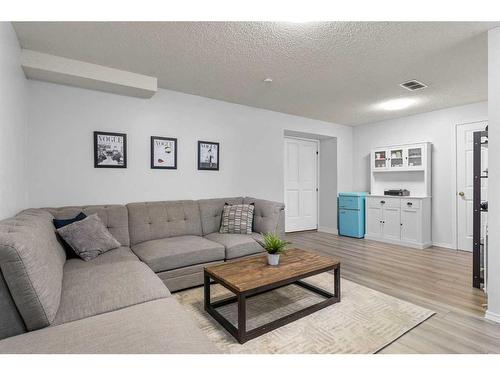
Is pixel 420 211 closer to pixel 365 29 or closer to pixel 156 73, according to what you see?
pixel 365 29

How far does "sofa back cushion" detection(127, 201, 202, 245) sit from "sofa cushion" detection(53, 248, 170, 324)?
0.78 metres

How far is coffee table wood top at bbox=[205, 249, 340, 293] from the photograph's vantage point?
182cm

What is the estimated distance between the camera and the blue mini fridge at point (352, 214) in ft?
16.2

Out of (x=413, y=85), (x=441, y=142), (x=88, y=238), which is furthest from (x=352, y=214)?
(x=88, y=238)

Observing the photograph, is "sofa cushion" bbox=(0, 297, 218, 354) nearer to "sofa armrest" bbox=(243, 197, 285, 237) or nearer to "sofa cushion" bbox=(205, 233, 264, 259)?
"sofa cushion" bbox=(205, 233, 264, 259)

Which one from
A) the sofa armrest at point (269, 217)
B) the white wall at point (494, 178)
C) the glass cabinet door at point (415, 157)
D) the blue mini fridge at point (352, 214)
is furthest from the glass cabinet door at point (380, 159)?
the white wall at point (494, 178)

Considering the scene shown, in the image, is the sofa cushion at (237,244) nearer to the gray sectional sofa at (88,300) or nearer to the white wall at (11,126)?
the gray sectional sofa at (88,300)

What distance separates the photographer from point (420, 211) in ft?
13.9

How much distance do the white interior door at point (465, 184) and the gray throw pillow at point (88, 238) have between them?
4938 millimetres

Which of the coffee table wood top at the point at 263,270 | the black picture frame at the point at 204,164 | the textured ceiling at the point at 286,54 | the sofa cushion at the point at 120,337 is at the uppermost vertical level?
the textured ceiling at the point at 286,54

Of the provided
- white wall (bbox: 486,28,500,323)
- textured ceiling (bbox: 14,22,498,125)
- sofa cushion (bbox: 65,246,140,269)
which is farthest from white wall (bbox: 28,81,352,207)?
white wall (bbox: 486,28,500,323)
